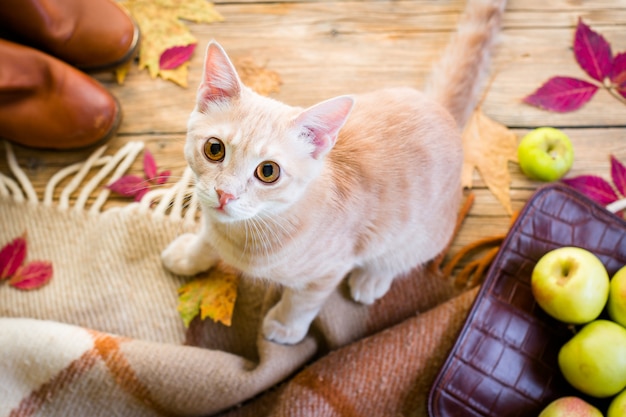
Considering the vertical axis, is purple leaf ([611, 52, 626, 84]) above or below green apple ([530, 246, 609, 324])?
above

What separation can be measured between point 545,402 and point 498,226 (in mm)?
485

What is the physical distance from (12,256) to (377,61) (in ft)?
3.86

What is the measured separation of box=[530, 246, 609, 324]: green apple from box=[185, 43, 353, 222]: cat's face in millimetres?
635

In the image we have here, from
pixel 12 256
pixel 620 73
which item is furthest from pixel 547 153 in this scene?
pixel 12 256

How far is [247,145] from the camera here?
0.89 m

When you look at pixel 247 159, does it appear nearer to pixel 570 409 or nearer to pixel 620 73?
pixel 570 409

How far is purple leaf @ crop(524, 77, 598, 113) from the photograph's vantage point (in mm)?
1572

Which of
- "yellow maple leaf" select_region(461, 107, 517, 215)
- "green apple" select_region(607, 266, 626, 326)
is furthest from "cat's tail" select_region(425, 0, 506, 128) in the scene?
"green apple" select_region(607, 266, 626, 326)

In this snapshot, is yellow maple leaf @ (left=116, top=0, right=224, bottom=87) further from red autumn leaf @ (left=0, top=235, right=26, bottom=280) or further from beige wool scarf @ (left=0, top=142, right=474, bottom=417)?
red autumn leaf @ (left=0, top=235, right=26, bottom=280)

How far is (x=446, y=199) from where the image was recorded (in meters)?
1.22

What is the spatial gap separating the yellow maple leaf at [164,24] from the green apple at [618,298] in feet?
4.18

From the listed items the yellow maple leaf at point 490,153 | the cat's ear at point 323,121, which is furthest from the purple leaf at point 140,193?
the yellow maple leaf at point 490,153

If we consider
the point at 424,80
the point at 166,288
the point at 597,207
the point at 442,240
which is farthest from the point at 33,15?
the point at 597,207

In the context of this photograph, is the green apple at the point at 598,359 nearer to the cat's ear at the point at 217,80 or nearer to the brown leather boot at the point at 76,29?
the cat's ear at the point at 217,80
